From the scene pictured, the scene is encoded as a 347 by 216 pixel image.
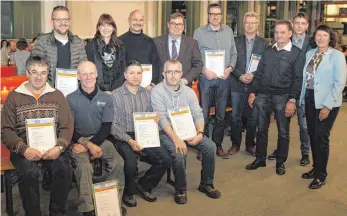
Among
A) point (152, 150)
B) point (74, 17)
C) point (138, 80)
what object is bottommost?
point (152, 150)

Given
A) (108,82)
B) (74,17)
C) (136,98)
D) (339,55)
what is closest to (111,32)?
(108,82)

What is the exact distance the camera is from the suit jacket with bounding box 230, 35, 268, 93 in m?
5.43

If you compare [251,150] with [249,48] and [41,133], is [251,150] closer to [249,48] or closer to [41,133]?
[249,48]

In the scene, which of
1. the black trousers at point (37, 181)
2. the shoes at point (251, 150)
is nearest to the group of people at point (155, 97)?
the black trousers at point (37, 181)

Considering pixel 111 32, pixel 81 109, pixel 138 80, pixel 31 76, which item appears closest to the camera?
pixel 31 76

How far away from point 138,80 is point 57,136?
3.08 ft

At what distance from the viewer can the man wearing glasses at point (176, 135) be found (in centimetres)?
411

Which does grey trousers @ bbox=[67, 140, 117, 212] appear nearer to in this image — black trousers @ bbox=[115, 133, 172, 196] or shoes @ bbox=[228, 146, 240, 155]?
black trousers @ bbox=[115, 133, 172, 196]

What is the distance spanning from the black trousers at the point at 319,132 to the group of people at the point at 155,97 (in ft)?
0.04

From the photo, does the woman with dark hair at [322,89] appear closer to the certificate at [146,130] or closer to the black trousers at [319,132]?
the black trousers at [319,132]

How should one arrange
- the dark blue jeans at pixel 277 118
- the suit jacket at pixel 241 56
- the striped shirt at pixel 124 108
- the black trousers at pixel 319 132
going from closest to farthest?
1. the striped shirt at pixel 124 108
2. the black trousers at pixel 319 132
3. the dark blue jeans at pixel 277 118
4. the suit jacket at pixel 241 56

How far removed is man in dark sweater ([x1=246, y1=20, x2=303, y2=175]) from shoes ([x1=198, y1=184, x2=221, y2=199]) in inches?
42.7

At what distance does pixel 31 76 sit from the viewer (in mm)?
3527

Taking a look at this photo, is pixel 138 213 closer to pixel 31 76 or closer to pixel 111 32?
pixel 31 76
